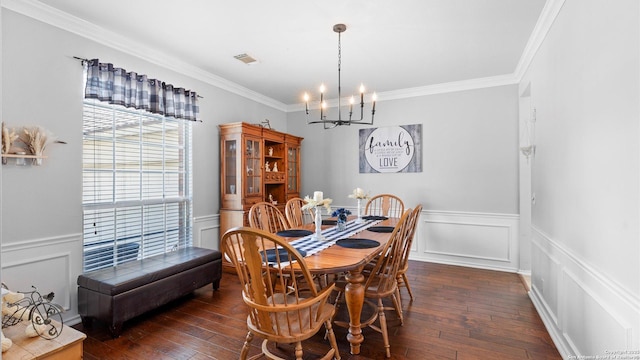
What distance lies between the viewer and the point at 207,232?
13.9 feet

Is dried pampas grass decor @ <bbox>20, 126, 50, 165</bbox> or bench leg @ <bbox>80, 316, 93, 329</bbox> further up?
dried pampas grass decor @ <bbox>20, 126, 50, 165</bbox>

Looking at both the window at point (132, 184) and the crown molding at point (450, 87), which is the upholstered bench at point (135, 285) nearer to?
the window at point (132, 184)

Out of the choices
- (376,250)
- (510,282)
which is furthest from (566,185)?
(510,282)

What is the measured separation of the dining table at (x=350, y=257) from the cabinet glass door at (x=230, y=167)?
163cm

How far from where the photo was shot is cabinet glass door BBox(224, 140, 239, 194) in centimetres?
432

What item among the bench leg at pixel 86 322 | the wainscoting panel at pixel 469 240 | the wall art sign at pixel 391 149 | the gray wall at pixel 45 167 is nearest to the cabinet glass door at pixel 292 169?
the wall art sign at pixel 391 149

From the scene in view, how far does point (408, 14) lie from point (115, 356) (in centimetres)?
352

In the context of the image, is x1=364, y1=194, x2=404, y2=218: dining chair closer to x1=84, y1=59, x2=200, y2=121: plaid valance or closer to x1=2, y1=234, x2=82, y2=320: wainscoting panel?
x1=84, y1=59, x2=200, y2=121: plaid valance

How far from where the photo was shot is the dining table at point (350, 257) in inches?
80.8

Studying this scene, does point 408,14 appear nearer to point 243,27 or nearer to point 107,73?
point 243,27

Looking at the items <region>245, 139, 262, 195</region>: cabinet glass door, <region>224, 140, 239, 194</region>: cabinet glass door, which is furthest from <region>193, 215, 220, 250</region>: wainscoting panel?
<region>245, 139, 262, 195</region>: cabinet glass door

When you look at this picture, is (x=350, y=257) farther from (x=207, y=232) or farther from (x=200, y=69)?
(x=200, y=69)

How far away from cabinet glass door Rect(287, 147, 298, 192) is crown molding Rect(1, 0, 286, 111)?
131 cm

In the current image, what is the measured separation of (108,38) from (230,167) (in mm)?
1907
